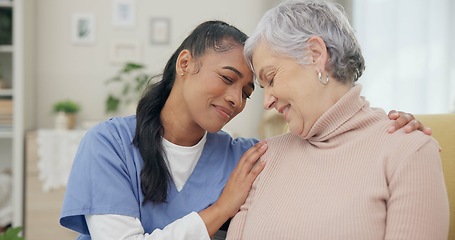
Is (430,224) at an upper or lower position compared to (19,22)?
lower

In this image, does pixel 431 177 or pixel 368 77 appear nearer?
pixel 431 177

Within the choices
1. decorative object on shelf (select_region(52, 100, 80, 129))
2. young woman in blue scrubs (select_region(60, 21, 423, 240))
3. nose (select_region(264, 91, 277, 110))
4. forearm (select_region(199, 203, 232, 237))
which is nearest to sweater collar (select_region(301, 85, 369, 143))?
nose (select_region(264, 91, 277, 110))

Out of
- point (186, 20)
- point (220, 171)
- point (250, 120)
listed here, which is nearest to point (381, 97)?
point (250, 120)

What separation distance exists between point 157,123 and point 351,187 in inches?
25.0

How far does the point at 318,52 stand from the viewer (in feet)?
4.27

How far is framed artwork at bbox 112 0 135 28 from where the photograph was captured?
4.47 m

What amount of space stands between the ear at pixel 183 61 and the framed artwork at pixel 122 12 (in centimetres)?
305

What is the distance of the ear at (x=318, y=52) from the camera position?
129 cm

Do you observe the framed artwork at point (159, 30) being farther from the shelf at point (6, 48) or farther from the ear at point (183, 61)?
the ear at point (183, 61)

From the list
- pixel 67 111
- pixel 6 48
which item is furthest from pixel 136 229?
pixel 6 48

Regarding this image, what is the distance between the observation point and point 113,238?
1.38 metres

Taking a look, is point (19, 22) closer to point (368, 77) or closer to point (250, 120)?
point (250, 120)

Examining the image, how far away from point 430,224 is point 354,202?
0.53ft

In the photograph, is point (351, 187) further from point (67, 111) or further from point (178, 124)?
point (67, 111)
